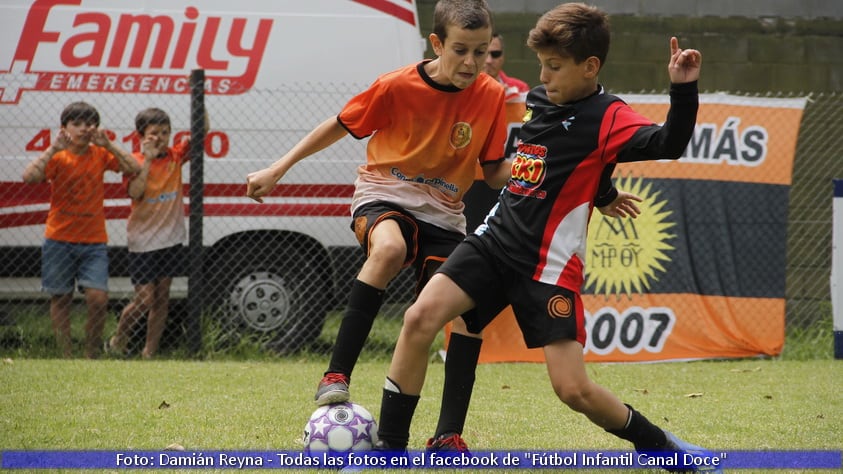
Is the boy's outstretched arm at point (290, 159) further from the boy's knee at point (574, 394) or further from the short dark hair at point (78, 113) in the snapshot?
the short dark hair at point (78, 113)

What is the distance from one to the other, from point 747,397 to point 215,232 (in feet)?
12.3

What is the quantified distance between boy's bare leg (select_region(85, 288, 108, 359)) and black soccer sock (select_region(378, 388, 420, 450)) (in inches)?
156

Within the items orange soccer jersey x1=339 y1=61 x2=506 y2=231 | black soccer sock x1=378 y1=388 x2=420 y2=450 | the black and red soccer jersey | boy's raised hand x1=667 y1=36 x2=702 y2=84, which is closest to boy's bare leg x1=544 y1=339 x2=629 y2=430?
the black and red soccer jersey

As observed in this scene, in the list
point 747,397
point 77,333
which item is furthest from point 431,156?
point 77,333

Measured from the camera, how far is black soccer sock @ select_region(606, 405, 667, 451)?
346 centimetres

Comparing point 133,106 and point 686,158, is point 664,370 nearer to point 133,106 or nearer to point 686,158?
point 686,158

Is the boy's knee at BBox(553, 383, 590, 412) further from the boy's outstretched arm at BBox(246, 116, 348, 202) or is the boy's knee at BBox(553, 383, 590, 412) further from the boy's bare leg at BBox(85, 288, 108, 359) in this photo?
the boy's bare leg at BBox(85, 288, 108, 359)

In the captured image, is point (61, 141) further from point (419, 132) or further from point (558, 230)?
point (558, 230)

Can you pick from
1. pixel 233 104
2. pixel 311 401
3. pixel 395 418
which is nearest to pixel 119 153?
pixel 233 104

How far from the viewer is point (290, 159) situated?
3928 mm

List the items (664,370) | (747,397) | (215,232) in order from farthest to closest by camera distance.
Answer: (215,232)
(664,370)
(747,397)

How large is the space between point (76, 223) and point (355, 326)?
3.67 m

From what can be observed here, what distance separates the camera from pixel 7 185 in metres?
7.04

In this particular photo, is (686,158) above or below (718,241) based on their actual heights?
above
